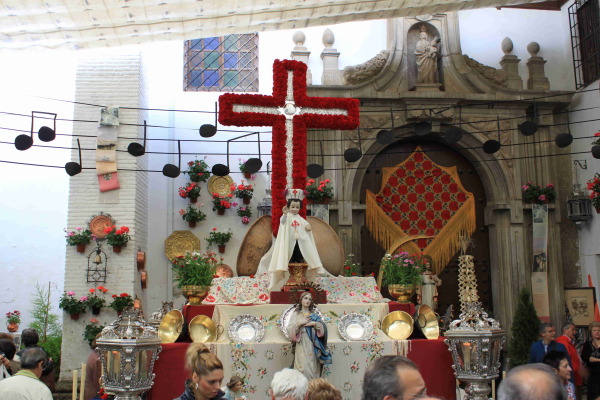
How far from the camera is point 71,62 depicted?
11.8 metres

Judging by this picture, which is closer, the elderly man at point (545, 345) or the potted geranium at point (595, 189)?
the elderly man at point (545, 345)

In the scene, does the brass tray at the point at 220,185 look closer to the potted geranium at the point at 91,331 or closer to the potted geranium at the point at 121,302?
the potted geranium at the point at 121,302

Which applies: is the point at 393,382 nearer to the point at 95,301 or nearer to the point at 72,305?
the point at 95,301

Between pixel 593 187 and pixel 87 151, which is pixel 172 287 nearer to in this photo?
pixel 87 151

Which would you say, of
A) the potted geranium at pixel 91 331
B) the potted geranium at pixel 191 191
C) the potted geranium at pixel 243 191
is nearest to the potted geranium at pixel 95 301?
the potted geranium at pixel 91 331

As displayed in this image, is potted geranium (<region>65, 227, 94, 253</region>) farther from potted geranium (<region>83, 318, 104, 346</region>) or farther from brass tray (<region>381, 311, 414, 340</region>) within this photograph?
brass tray (<region>381, 311, 414, 340</region>)

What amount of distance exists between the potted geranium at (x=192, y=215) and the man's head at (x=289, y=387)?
8.07m

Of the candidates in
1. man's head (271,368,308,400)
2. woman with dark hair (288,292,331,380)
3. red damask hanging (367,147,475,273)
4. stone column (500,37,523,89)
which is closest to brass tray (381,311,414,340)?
woman with dark hair (288,292,331,380)

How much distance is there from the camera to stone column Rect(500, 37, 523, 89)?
1218 centimetres

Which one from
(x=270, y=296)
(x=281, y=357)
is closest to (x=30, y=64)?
(x=270, y=296)

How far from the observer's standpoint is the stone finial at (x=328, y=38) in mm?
11852

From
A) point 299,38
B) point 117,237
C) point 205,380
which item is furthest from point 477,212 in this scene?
point 205,380

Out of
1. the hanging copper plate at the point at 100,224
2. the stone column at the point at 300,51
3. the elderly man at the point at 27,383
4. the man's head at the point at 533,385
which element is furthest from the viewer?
the stone column at the point at 300,51

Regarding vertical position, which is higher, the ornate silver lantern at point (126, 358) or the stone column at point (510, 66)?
the stone column at point (510, 66)
